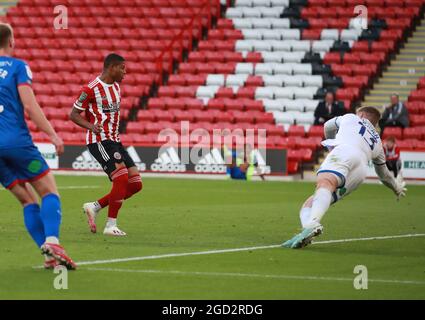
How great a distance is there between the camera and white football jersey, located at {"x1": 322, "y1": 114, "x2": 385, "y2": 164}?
1238cm

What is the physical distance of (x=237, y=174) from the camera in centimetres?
3030

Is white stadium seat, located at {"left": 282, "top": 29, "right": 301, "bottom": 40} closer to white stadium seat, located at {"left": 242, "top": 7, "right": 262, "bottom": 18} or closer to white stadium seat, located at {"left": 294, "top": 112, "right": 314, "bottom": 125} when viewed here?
white stadium seat, located at {"left": 242, "top": 7, "right": 262, "bottom": 18}

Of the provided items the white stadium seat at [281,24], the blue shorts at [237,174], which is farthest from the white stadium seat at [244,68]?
the blue shorts at [237,174]

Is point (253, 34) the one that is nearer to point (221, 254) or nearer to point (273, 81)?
point (273, 81)

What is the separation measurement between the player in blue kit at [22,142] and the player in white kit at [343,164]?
340 centimetres

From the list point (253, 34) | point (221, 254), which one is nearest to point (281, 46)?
point (253, 34)

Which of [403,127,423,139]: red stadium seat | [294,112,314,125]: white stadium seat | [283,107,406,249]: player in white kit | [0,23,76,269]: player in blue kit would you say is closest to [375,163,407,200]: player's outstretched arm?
[283,107,406,249]: player in white kit

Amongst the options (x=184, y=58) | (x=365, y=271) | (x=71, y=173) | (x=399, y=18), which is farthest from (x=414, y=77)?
(x=365, y=271)

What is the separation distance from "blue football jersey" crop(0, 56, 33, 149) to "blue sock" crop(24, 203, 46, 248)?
2.26 feet

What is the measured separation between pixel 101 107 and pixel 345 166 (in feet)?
12.0

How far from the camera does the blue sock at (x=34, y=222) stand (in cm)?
962

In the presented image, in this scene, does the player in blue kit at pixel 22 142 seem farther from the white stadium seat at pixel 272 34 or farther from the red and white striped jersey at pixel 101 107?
the white stadium seat at pixel 272 34

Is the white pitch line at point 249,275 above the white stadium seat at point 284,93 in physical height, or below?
below
